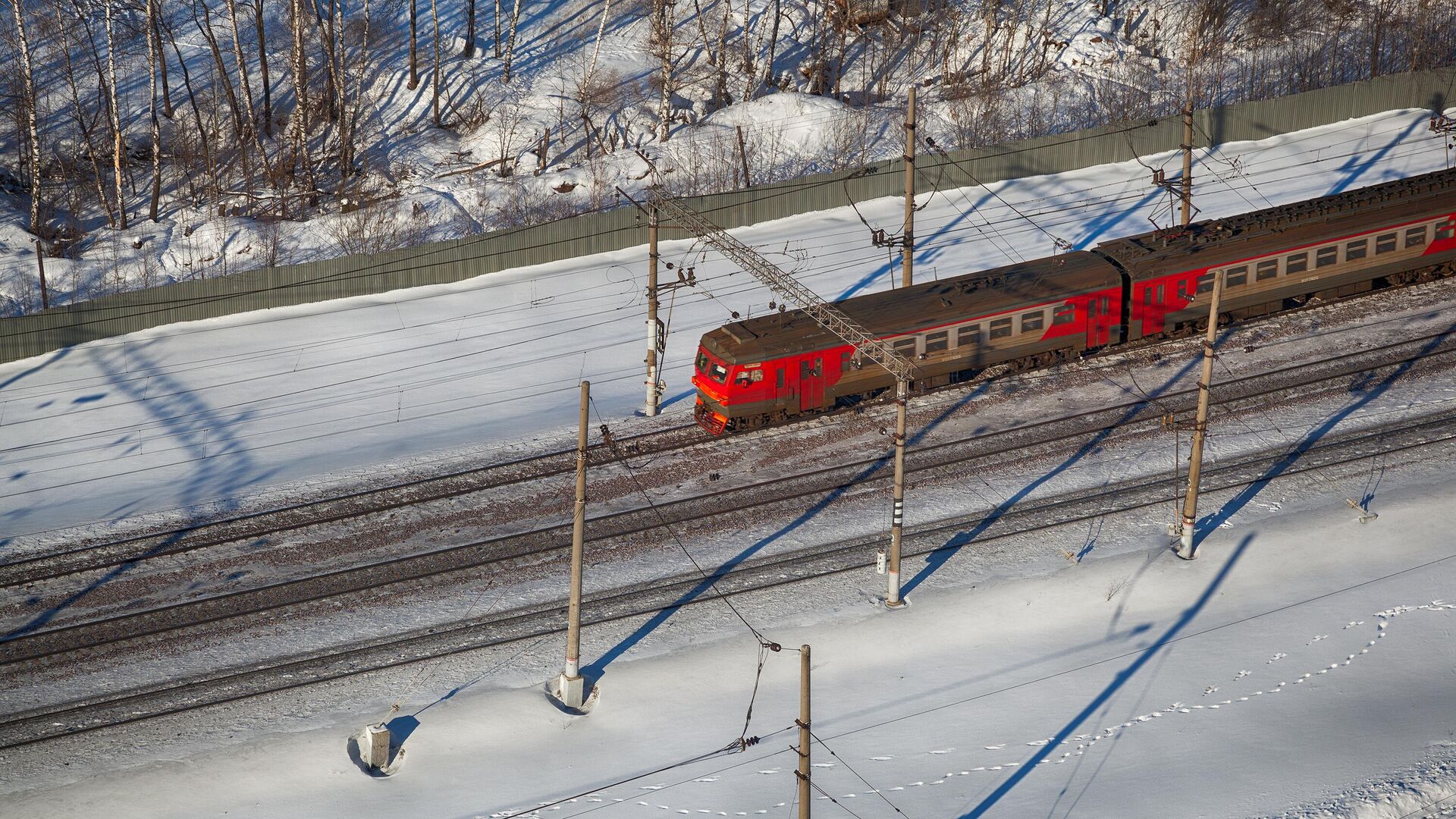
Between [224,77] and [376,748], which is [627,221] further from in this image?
[376,748]

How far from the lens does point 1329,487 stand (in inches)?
1305

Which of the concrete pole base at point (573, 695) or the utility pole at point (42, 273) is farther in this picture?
the utility pole at point (42, 273)

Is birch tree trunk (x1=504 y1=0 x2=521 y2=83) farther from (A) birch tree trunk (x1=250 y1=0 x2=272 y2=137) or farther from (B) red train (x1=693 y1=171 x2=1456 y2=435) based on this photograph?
(B) red train (x1=693 y1=171 x2=1456 y2=435)

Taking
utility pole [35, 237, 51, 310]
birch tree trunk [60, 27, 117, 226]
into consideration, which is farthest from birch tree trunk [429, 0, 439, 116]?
utility pole [35, 237, 51, 310]

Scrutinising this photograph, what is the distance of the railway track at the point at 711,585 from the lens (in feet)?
94.6

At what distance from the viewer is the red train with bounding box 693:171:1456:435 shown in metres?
35.9

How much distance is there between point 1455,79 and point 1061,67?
17322mm

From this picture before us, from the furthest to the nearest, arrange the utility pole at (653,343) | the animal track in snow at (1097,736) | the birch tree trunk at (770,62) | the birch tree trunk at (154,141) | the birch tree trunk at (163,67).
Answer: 1. the birch tree trunk at (770,62)
2. the birch tree trunk at (163,67)
3. the birch tree trunk at (154,141)
4. the utility pole at (653,343)
5. the animal track in snow at (1097,736)

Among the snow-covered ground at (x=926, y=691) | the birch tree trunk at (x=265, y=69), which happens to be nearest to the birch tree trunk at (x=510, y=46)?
the birch tree trunk at (x=265, y=69)

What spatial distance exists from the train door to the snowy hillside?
2187cm

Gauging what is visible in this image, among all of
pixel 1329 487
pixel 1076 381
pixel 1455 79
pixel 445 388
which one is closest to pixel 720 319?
pixel 445 388

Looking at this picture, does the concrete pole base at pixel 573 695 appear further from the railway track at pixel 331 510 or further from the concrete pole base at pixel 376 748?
the railway track at pixel 331 510

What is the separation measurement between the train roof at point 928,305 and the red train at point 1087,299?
Answer: 42 mm

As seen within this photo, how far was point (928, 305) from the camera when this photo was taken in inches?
1443
